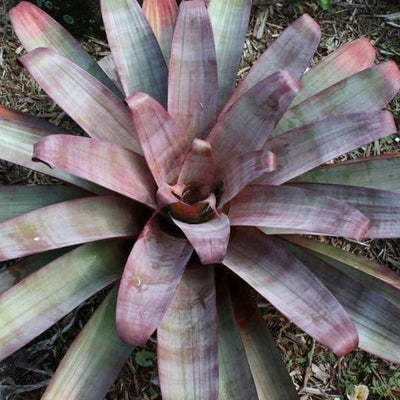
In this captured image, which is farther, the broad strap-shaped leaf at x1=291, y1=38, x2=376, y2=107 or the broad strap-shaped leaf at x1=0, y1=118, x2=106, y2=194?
the broad strap-shaped leaf at x1=291, y1=38, x2=376, y2=107

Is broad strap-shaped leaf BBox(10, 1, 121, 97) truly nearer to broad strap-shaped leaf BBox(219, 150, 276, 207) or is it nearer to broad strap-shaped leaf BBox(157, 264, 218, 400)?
broad strap-shaped leaf BBox(219, 150, 276, 207)

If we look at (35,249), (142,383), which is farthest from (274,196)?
(142,383)

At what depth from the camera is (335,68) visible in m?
1.72

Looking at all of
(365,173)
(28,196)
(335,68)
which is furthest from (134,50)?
(365,173)

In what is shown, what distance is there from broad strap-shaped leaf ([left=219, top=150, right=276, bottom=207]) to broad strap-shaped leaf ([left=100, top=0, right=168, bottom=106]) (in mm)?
344

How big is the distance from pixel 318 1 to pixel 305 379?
1.65m

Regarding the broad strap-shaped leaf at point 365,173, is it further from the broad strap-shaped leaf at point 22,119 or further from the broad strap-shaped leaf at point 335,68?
the broad strap-shaped leaf at point 22,119

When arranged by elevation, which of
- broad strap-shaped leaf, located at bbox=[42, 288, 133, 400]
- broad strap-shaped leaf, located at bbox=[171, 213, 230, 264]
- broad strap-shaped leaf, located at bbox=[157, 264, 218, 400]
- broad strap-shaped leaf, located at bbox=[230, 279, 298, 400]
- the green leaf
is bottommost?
the green leaf

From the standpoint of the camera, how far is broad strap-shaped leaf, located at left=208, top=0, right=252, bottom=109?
5.32 ft

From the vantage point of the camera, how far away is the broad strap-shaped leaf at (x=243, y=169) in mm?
1161

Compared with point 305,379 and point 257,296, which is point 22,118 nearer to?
point 257,296

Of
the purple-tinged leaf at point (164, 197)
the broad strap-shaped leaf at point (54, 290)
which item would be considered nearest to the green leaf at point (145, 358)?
the broad strap-shaped leaf at point (54, 290)

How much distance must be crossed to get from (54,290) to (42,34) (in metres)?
0.73

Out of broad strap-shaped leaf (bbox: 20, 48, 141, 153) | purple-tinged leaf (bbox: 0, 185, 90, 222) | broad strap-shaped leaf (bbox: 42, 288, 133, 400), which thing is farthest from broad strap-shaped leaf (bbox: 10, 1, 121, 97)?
broad strap-shaped leaf (bbox: 42, 288, 133, 400)
